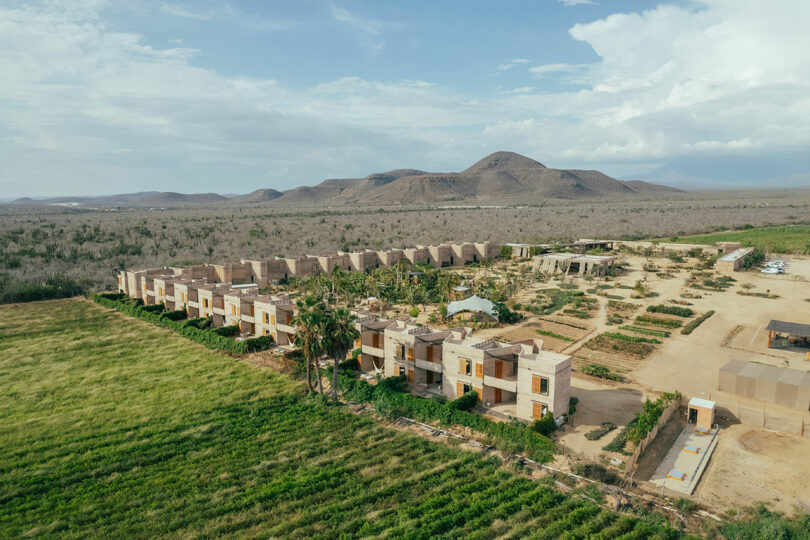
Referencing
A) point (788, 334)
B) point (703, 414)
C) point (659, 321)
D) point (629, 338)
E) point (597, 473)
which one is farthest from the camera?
point (659, 321)

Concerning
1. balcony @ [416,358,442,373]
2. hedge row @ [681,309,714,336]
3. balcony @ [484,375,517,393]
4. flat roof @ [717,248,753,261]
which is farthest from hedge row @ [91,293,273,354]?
flat roof @ [717,248,753,261]

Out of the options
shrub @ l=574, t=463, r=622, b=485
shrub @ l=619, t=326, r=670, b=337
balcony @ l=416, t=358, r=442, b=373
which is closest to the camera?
shrub @ l=574, t=463, r=622, b=485

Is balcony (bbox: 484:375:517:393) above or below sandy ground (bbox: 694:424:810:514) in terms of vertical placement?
above

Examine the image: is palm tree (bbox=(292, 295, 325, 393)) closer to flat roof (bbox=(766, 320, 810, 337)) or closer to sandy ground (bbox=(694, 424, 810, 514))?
sandy ground (bbox=(694, 424, 810, 514))

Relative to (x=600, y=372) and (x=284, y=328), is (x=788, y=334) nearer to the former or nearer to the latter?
(x=600, y=372)

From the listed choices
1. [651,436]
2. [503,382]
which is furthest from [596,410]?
[503,382]
